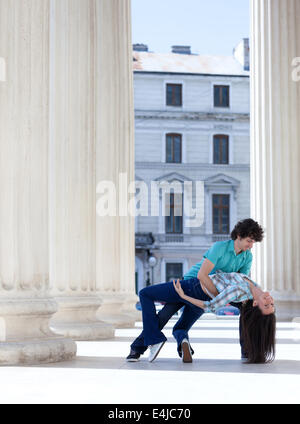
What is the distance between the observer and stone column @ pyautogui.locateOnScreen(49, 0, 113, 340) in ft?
135

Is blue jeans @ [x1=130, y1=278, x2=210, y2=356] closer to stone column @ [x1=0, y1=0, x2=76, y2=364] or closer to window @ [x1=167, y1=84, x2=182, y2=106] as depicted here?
stone column @ [x1=0, y1=0, x2=76, y2=364]

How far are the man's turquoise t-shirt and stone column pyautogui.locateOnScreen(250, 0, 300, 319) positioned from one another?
99.7 ft

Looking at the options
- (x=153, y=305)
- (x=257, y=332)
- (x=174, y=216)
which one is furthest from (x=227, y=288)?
(x=174, y=216)

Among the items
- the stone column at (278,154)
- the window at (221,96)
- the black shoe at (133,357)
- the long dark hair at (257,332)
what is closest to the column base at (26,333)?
the black shoe at (133,357)

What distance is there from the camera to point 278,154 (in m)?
62.3

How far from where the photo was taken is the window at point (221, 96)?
161m

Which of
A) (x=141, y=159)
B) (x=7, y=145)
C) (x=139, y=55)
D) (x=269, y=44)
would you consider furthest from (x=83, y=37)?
(x=139, y=55)

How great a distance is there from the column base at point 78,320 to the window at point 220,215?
4519 inches

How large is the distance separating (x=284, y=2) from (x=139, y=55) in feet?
345

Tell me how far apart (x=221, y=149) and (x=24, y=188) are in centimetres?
13265

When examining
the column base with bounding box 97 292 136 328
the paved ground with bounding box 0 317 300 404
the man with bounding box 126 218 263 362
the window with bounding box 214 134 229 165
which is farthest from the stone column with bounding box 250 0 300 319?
the window with bounding box 214 134 229 165
